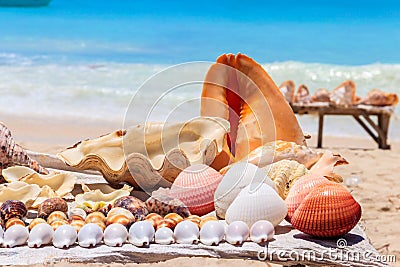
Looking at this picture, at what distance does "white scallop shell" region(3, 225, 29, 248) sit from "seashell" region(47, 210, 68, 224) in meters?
0.10

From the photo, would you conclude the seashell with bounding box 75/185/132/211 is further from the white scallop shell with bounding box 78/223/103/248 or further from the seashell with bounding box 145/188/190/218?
the white scallop shell with bounding box 78/223/103/248

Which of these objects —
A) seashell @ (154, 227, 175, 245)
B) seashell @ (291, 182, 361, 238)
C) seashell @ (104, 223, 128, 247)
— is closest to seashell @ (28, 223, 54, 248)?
seashell @ (104, 223, 128, 247)

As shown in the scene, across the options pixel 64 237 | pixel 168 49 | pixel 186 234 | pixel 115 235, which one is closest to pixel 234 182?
pixel 186 234

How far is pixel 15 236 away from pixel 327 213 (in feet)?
2.43

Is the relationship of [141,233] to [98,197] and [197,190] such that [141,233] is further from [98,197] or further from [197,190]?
[98,197]

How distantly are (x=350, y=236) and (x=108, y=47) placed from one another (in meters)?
12.9

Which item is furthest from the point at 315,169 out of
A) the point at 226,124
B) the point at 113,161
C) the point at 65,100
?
the point at 65,100

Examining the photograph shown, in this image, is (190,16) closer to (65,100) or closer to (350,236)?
(65,100)

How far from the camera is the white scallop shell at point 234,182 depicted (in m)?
1.55

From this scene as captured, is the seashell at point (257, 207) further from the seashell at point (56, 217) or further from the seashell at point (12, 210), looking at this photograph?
the seashell at point (12, 210)

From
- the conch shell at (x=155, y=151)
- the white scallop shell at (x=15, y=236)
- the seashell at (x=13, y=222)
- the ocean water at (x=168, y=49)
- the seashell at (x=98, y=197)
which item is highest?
the ocean water at (x=168, y=49)

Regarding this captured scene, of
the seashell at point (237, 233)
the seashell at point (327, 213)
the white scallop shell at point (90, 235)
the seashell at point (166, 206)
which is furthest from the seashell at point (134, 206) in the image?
the seashell at point (327, 213)

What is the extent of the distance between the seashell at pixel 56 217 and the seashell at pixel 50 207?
1.4 inches

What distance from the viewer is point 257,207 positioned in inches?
57.1
